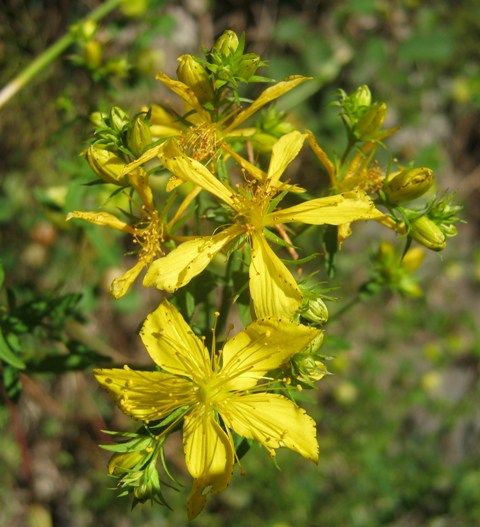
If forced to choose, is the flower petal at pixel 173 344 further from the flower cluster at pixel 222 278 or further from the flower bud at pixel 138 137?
the flower bud at pixel 138 137

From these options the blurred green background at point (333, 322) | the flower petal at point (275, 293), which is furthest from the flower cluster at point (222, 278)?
the blurred green background at point (333, 322)

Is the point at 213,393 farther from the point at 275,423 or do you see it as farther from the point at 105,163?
the point at 105,163

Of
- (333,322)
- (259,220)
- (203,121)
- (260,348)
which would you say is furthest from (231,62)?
(333,322)

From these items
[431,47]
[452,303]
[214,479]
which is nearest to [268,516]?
[452,303]

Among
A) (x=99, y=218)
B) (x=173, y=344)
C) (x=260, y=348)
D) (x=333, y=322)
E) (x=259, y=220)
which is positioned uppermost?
(x=99, y=218)

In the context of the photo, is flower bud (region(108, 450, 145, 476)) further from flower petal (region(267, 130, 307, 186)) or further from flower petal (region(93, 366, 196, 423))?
flower petal (region(267, 130, 307, 186))

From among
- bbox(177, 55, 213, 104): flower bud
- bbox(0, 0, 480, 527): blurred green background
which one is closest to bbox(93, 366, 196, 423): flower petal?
bbox(177, 55, 213, 104): flower bud

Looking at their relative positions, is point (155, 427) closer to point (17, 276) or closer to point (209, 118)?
point (209, 118)
